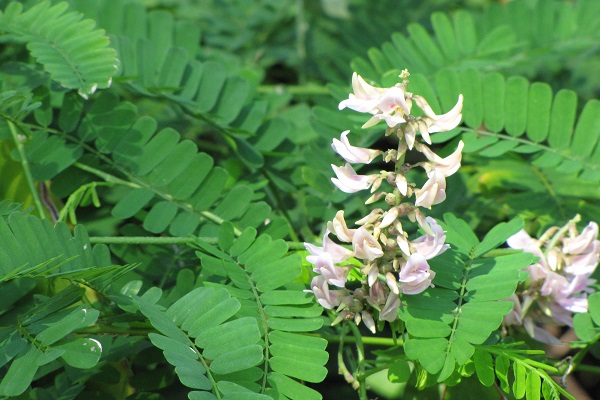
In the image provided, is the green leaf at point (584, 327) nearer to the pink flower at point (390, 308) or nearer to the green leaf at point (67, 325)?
the pink flower at point (390, 308)

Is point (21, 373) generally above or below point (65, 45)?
below

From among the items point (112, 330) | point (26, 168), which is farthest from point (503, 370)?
point (26, 168)

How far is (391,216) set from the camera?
0.91m

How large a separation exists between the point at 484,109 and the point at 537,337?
407 millimetres

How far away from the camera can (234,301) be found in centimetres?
95

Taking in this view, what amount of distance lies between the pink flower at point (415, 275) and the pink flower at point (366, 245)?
38 millimetres

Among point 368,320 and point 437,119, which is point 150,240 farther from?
point 437,119

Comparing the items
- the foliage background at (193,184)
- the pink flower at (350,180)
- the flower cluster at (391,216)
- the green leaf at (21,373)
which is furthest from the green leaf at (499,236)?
the green leaf at (21,373)

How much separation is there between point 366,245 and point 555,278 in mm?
356

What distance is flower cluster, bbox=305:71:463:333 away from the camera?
35.9 inches

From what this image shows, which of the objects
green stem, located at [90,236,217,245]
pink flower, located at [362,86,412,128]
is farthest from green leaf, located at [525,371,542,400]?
green stem, located at [90,236,217,245]

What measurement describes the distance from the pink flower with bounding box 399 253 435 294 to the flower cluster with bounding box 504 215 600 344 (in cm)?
23

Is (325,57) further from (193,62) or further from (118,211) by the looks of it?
(118,211)

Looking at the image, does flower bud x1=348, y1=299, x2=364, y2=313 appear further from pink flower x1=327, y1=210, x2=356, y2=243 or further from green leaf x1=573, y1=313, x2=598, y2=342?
green leaf x1=573, y1=313, x2=598, y2=342
